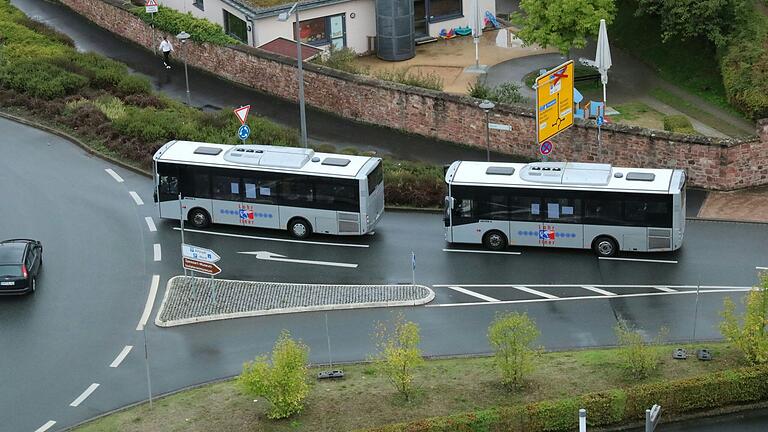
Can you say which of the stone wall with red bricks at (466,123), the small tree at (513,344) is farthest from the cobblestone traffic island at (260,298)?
the stone wall with red bricks at (466,123)

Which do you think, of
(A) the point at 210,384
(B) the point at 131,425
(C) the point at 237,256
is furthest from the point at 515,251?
(B) the point at 131,425

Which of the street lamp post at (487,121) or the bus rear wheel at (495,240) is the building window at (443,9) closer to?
the street lamp post at (487,121)

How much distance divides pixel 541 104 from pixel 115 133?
16196 mm

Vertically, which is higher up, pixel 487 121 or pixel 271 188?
Answer: pixel 487 121

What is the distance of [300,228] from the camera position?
43.0 m

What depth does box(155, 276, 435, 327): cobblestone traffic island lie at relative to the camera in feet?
124

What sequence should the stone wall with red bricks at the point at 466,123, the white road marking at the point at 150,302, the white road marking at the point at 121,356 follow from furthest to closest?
the stone wall with red bricks at the point at 466,123, the white road marking at the point at 150,302, the white road marking at the point at 121,356

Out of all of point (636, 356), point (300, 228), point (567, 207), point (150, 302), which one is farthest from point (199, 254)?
point (636, 356)

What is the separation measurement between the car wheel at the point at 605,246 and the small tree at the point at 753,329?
8958mm

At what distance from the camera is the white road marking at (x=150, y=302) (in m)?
37.5

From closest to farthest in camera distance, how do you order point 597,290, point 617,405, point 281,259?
1. point 617,405
2. point 597,290
3. point 281,259

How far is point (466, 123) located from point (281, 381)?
2185cm

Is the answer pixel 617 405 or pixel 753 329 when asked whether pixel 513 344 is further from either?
pixel 753 329

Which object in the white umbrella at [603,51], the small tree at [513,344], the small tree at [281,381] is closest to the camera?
the small tree at [281,381]
